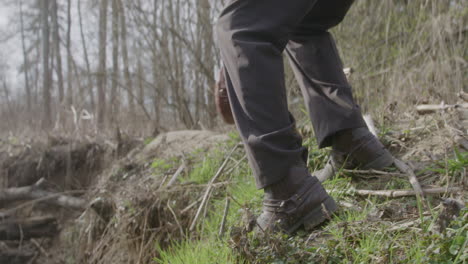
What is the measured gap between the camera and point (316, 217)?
152 cm

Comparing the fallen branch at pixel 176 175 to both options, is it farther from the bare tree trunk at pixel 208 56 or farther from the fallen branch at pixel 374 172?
the bare tree trunk at pixel 208 56

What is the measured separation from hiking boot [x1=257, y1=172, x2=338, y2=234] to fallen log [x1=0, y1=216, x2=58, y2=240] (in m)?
3.88

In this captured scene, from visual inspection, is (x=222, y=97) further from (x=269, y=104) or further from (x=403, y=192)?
(x=403, y=192)

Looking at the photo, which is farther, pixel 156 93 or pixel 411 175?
pixel 156 93

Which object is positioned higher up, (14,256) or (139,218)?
(139,218)

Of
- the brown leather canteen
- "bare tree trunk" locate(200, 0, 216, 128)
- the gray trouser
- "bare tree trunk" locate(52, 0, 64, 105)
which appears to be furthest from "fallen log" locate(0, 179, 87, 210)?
"bare tree trunk" locate(52, 0, 64, 105)

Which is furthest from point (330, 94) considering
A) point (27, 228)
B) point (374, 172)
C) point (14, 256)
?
point (14, 256)

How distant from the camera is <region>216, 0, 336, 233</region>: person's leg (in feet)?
4.70

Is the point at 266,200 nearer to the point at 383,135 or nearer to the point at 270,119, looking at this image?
the point at 270,119

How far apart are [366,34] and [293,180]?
3.84 metres

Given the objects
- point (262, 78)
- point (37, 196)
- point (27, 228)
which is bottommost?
point (27, 228)

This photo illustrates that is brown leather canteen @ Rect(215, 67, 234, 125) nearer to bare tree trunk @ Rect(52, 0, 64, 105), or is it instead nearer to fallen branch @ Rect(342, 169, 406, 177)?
fallen branch @ Rect(342, 169, 406, 177)

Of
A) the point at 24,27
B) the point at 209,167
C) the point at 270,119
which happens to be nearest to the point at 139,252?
the point at 209,167

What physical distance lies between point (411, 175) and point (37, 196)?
4323 mm
